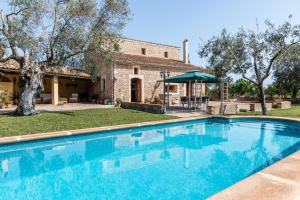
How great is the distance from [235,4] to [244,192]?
14.3m

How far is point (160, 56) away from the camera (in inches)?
1161

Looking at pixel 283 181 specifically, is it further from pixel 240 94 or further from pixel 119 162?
pixel 240 94

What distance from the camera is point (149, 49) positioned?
28.5m

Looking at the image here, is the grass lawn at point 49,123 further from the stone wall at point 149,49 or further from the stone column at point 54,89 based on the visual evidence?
the stone wall at point 149,49

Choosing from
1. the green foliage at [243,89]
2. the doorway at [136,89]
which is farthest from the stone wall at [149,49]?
the green foliage at [243,89]

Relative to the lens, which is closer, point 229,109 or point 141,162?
point 141,162

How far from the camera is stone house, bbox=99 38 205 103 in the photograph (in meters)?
20.9

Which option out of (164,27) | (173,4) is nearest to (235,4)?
(173,4)

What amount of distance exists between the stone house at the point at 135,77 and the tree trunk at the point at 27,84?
7330 mm

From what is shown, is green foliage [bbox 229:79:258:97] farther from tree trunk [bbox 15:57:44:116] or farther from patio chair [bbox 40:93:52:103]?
tree trunk [bbox 15:57:44:116]

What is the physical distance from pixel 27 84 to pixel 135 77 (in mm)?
10849

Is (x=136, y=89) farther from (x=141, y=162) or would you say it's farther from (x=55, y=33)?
(x=141, y=162)

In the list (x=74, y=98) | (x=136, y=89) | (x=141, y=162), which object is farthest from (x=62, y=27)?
(x=136, y=89)

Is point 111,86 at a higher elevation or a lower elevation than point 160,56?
lower
